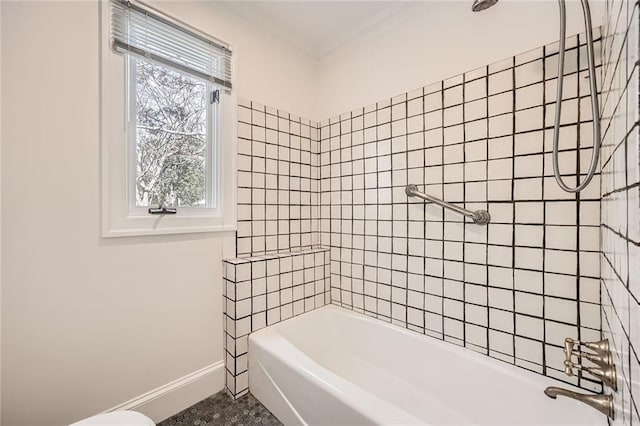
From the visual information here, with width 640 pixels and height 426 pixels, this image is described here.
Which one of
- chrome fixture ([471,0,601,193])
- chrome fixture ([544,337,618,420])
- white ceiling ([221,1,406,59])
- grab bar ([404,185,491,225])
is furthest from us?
white ceiling ([221,1,406,59])

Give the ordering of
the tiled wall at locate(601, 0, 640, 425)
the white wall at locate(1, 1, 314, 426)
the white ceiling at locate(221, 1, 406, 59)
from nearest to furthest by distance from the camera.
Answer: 1. the tiled wall at locate(601, 0, 640, 425)
2. the white wall at locate(1, 1, 314, 426)
3. the white ceiling at locate(221, 1, 406, 59)

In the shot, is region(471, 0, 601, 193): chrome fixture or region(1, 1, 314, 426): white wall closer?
region(471, 0, 601, 193): chrome fixture

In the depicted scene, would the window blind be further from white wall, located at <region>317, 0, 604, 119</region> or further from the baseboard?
the baseboard

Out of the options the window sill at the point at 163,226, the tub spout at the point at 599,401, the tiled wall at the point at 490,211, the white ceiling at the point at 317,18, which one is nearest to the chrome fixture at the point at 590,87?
the tiled wall at the point at 490,211

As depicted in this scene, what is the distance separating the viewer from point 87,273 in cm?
116

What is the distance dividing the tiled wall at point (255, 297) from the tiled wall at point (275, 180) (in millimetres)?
144

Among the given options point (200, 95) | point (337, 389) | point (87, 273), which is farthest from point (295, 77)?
point (337, 389)

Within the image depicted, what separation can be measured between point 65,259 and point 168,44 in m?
1.13

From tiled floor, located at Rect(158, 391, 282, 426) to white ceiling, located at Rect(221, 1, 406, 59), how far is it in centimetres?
226

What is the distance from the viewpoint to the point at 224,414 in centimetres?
138

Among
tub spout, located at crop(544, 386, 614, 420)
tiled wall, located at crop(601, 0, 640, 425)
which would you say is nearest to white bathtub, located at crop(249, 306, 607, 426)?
tub spout, located at crop(544, 386, 614, 420)

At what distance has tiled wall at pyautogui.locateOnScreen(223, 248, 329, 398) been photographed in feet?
4.94

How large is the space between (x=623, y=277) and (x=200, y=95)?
183 centimetres

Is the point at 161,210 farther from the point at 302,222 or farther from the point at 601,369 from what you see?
the point at 601,369
